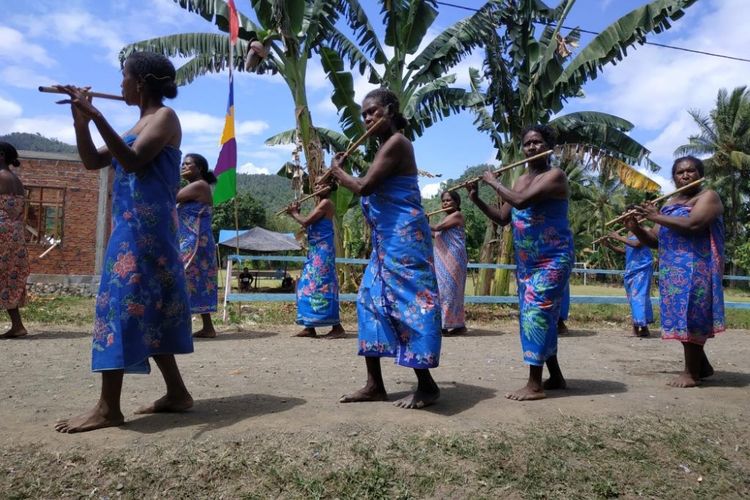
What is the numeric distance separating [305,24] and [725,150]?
94.4 ft

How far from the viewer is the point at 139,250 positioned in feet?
9.55

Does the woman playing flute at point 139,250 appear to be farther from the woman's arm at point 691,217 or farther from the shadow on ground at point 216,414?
the woman's arm at point 691,217

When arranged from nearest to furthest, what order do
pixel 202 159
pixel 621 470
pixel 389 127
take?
1. pixel 621 470
2. pixel 389 127
3. pixel 202 159

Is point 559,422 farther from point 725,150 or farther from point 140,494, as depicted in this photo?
point 725,150

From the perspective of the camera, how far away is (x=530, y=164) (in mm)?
4035

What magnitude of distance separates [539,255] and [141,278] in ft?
7.95

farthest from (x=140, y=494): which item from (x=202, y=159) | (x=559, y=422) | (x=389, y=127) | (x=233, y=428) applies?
(x=202, y=159)

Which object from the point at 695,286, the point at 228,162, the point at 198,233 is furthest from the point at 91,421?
the point at 228,162

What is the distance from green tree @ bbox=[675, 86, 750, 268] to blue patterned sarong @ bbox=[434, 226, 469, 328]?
2930 cm

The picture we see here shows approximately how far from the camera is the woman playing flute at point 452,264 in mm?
7652

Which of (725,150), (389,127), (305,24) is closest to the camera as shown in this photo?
(389,127)

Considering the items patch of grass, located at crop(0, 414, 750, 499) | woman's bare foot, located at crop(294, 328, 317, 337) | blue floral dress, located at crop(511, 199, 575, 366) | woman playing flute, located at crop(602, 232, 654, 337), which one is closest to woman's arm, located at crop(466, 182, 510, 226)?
blue floral dress, located at crop(511, 199, 575, 366)

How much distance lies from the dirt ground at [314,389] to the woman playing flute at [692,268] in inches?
15.2

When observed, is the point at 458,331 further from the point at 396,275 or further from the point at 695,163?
the point at 396,275
